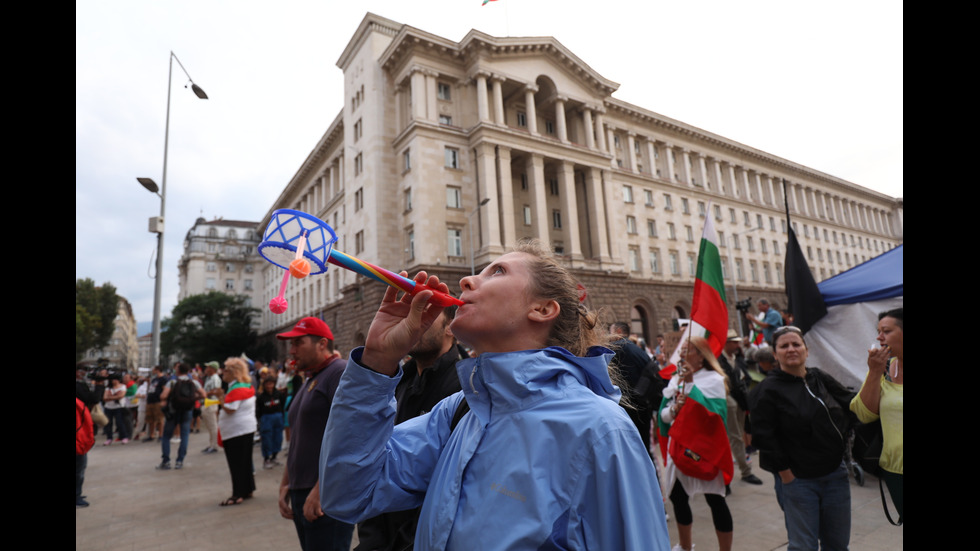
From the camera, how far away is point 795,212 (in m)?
52.5

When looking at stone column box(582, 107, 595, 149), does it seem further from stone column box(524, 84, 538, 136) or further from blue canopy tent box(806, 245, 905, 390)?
blue canopy tent box(806, 245, 905, 390)

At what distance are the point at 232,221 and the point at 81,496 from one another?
261 feet

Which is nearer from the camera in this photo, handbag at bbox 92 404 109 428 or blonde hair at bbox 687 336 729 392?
blonde hair at bbox 687 336 729 392

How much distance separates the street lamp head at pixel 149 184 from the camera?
12.5 meters

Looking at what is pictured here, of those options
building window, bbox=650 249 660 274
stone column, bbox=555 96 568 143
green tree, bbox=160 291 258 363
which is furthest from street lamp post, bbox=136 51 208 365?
green tree, bbox=160 291 258 363

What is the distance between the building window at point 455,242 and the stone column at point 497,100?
7303mm

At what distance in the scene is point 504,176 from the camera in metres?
30.5

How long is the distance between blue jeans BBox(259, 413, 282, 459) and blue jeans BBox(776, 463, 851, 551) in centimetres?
999

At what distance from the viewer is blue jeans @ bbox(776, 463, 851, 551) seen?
3.57 meters

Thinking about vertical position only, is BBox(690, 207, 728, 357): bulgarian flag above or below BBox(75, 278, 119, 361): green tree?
below

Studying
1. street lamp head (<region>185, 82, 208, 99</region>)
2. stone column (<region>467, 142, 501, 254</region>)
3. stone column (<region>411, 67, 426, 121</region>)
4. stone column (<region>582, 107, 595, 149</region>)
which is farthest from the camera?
stone column (<region>582, 107, 595, 149</region>)

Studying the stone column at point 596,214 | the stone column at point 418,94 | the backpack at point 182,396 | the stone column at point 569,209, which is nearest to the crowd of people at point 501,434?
the backpack at point 182,396

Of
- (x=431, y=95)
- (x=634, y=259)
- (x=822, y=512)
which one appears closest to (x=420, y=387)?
(x=822, y=512)

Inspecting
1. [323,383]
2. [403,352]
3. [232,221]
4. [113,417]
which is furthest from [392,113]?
[232,221]
